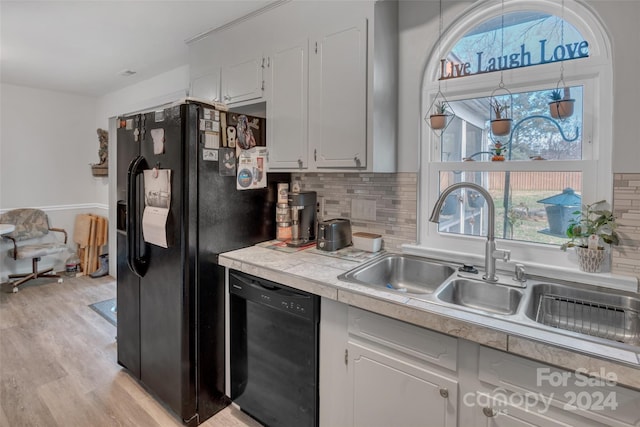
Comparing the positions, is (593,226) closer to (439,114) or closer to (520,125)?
(520,125)

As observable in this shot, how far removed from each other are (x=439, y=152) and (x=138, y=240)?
1.89 metres

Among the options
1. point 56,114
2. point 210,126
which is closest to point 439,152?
point 210,126

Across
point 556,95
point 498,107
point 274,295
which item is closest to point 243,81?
point 274,295

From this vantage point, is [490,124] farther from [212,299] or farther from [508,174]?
Result: [212,299]

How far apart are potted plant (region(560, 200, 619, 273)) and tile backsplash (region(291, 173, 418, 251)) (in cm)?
75

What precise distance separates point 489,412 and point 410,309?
399 millimetres

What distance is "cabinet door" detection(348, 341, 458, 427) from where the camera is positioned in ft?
3.96

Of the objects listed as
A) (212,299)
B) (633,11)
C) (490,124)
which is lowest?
(212,299)

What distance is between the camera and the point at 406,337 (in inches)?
50.3

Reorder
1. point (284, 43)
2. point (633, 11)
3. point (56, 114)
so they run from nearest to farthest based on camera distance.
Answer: point (633, 11) < point (284, 43) < point (56, 114)

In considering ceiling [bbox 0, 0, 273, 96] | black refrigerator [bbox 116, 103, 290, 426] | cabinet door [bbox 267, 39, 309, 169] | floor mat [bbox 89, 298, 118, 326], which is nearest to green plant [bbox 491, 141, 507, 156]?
cabinet door [bbox 267, 39, 309, 169]

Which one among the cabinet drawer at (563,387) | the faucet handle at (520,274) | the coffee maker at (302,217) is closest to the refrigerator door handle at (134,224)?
the coffee maker at (302,217)

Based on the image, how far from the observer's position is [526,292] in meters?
1.37

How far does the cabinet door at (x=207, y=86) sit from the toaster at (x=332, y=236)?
4.31ft
